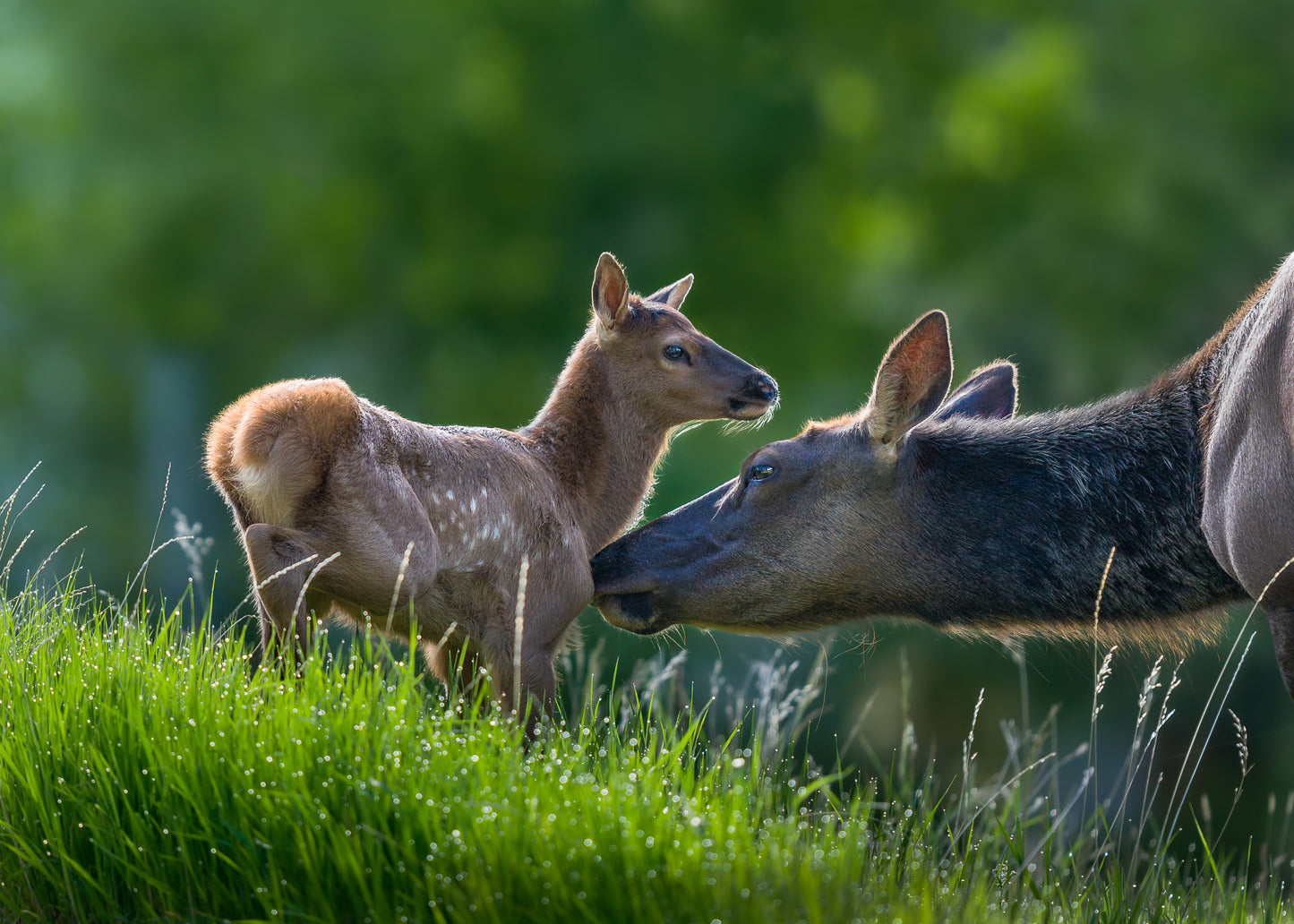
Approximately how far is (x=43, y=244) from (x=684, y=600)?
16.9 metres

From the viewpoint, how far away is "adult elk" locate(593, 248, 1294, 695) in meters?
4.26

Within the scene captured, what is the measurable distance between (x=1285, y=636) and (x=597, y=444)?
8.22 feet

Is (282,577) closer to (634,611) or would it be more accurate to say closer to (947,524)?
(634,611)

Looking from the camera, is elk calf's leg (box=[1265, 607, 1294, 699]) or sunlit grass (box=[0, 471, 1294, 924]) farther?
elk calf's leg (box=[1265, 607, 1294, 699])

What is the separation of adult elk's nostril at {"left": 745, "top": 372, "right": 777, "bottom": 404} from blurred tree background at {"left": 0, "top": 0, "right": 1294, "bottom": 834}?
970cm

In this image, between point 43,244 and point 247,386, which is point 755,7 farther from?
point 43,244

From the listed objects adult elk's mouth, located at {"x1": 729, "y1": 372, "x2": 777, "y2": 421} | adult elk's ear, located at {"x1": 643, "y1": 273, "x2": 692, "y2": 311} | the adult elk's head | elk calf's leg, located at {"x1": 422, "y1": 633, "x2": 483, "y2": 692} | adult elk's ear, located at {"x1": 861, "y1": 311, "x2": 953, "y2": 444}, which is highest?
adult elk's ear, located at {"x1": 643, "y1": 273, "x2": 692, "y2": 311}

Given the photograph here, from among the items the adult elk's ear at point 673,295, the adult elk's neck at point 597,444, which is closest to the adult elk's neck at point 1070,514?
the adult elk's neck at point 597,444

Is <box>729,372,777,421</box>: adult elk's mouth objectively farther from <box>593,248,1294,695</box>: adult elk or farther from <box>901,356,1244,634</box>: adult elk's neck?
<box>901,356,1244,634</box>: adult elk's neck

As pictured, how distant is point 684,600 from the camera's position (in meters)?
4.55

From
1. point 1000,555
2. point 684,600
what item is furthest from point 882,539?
point 684,600

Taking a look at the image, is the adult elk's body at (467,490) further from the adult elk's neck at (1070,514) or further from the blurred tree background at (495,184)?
the blurred tree background at (495,184)

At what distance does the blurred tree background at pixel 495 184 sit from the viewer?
15.9 meters

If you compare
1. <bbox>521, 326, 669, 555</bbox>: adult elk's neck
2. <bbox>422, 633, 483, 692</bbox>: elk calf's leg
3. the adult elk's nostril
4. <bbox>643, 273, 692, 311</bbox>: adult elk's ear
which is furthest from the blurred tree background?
<bbox>422, 633, 483, 692</bbox>: elk calf's leg
